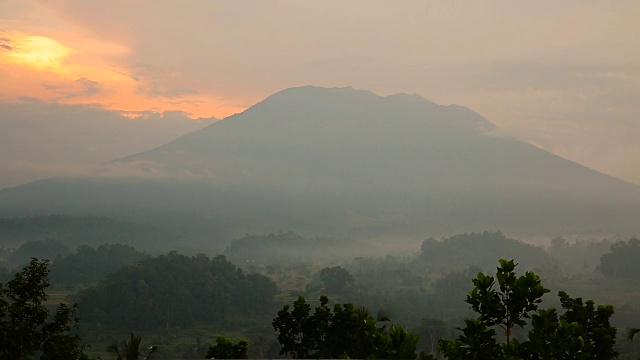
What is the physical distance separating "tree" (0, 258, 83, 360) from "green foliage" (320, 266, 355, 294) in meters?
141

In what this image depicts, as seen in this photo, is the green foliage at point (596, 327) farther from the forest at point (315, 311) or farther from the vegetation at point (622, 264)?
the vegetation at point (622, 264)

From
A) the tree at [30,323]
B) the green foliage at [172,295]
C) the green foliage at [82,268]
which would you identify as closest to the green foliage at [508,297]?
the tree at [30,323]

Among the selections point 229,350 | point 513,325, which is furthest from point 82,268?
point 513,325

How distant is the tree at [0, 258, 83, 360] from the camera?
70.0ft

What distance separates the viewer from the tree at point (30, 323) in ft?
70.0

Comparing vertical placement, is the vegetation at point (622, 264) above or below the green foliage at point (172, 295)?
above

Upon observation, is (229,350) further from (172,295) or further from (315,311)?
(172,295)

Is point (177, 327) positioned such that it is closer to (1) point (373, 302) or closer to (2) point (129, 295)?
(2) point (129, 295)

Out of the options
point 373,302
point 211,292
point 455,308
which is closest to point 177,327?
point 211,292

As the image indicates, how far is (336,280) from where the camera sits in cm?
16400

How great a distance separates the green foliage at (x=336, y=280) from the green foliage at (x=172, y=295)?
58.4 ft

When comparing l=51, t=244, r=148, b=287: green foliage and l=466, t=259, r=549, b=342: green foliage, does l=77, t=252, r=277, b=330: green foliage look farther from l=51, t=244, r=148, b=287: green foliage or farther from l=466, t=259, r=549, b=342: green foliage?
l=466, t=259, r=549, b=342: green foliage

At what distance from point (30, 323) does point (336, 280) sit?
472 feet

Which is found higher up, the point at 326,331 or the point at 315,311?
the point at 315,311
